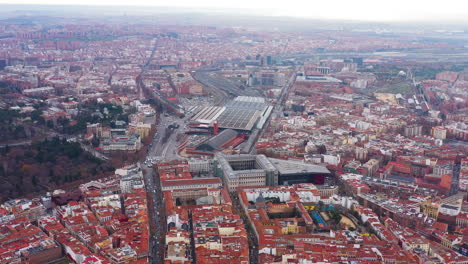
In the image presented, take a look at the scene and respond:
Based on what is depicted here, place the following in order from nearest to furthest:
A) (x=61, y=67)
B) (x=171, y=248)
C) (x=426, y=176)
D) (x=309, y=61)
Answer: (x=171, y=248), (x=426, y=176), (x=61, y=67), (x=309, y=61)

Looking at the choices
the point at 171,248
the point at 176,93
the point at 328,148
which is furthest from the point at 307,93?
the point at 171,248

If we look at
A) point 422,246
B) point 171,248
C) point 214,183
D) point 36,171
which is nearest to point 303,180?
point 214,183

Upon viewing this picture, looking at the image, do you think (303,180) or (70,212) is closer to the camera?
(70,212)

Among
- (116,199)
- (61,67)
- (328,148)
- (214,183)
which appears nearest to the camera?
(116,199)

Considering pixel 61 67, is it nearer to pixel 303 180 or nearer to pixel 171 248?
pixel 303 180

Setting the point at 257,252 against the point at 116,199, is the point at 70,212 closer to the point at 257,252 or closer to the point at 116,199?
the point at 116,199

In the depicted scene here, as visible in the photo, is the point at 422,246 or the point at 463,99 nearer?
the point at 422,246

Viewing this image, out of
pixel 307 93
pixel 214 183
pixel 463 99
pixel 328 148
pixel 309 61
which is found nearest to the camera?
pixel 214 183

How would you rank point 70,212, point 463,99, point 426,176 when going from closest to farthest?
point 70,212 < point 426,176 < point 463,99

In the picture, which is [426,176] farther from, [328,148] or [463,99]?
[463,99]
